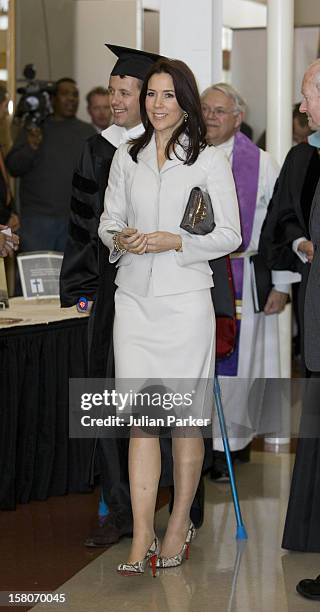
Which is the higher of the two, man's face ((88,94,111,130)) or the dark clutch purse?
man's face ((88,94,111,130))

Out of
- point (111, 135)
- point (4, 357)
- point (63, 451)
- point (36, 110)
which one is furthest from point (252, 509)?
point (36, 110)

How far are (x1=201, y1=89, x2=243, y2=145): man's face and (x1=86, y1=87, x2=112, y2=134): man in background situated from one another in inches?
155

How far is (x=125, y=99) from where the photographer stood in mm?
4246

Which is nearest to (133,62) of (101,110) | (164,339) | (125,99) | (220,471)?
(125,99)

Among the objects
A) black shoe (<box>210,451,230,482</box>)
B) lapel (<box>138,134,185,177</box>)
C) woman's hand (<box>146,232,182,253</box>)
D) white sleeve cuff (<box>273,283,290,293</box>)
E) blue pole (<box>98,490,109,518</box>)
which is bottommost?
black shoe (<box>210,451,230,482</box>)

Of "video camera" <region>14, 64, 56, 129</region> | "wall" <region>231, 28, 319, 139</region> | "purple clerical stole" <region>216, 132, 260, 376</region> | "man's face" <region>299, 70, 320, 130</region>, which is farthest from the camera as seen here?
"wall" <region>231, 28, 319, 139</region>

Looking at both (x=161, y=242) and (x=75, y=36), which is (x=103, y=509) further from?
(x=75, y=36)

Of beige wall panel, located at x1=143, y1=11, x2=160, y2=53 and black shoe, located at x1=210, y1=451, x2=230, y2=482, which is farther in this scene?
beige wall panel, located at x1=143, y1=11, x2=160, y2=53

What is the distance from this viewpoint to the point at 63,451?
16.9ft

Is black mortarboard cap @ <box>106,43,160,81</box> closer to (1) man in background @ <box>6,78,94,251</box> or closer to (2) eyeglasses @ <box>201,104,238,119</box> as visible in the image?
(2) eyeglasses @ <box>201,104,238,119</box>

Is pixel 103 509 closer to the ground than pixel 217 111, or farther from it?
closer to the ground

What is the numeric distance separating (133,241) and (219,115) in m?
1.82

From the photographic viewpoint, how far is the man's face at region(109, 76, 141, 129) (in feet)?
13.9

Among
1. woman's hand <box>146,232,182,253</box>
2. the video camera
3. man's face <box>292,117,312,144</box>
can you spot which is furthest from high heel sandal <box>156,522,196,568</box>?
the video camera
